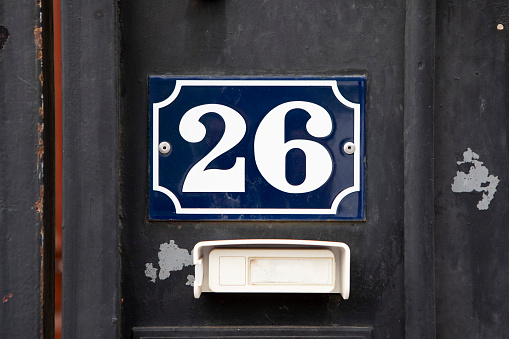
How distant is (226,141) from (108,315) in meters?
0.44

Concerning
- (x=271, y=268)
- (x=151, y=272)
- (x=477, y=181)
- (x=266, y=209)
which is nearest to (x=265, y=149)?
(x=266, y=209)

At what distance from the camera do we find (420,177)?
920 millimetres

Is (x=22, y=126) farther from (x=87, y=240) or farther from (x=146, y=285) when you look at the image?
(x=146, y=285)

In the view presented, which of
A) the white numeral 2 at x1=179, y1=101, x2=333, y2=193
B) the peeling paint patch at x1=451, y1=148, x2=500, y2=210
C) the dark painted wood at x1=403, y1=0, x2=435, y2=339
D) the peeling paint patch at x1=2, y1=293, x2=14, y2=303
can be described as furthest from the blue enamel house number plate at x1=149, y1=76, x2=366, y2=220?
the peeling paint patch at x1=2, y1=293, x2=14, y2=303

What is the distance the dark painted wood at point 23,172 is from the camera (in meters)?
0.91

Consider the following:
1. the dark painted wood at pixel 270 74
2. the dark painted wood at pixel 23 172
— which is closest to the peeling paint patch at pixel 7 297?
the dark painted wood at pixel 23 172

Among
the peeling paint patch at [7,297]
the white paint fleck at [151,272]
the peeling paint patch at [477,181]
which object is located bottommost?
the peeling paint patch at [7,297]

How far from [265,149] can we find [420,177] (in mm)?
330

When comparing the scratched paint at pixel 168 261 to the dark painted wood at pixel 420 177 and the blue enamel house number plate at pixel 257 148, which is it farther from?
the dark painted wood at pixel 420 177

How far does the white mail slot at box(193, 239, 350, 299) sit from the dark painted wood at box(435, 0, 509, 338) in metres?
0.25

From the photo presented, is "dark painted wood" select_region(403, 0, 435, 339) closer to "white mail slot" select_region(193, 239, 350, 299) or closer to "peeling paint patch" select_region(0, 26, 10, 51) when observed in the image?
"white mail slot" select_region(193, 239, 350, 299)

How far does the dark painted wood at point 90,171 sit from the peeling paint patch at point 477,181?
0.75 metres

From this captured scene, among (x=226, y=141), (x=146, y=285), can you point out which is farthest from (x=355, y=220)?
(x=146, y=285)

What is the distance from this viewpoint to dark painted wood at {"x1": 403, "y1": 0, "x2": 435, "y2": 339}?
0.91m
